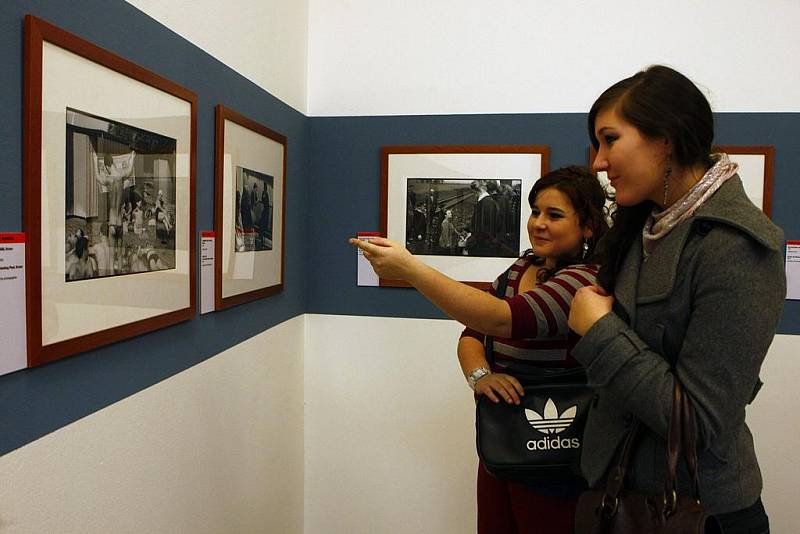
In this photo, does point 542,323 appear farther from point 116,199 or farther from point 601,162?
point 116,199

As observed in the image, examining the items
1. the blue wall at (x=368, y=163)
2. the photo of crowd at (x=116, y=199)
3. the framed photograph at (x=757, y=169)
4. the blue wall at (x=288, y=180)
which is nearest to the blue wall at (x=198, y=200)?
the blue wall at (x=288, y=180)

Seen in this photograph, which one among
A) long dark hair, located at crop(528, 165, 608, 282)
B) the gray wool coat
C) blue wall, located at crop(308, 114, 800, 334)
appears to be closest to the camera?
the gray wool coat

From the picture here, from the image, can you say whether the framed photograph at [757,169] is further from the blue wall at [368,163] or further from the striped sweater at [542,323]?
the striped sweater at [542,323]

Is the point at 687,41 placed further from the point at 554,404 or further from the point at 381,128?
the point at 554,404

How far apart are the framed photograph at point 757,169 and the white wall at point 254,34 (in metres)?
1.52

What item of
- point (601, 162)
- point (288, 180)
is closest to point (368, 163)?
point (288, 180)

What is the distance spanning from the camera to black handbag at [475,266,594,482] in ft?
5.48

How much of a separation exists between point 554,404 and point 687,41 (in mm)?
2037

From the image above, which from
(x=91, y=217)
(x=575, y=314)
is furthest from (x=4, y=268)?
(x=575, y=314)

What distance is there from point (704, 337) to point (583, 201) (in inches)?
28.7

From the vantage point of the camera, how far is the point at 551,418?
1.69m

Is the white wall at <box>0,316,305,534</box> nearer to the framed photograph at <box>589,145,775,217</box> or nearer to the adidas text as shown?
the adidas text

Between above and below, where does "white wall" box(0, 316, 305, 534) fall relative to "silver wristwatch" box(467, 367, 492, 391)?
below
